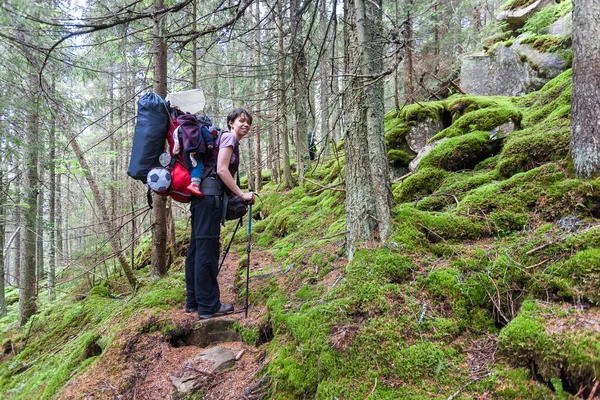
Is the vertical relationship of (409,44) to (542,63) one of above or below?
below

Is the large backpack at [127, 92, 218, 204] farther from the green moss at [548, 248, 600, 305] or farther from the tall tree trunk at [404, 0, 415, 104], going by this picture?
the green moss at [548, 248, 600, 305]

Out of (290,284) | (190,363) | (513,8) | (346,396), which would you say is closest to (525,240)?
(346,396)

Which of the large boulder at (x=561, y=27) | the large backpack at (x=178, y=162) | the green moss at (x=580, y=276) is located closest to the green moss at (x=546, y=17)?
the large boulder at (x=561, y=27)

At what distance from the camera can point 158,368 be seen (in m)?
3.01

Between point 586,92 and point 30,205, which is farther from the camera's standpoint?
point 30,205

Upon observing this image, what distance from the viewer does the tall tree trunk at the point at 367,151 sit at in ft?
9.97

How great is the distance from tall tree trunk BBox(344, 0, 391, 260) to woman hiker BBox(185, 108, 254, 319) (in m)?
1.22

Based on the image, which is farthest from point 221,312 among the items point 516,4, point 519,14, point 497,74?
point 516,4

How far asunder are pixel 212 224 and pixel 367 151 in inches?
74.4

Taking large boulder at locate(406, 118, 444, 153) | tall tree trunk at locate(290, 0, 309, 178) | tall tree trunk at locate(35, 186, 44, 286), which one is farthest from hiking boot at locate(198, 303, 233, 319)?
tall tree trunk at locate(35, 186, 44, 286)

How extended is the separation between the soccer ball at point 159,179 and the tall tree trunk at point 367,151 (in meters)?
1.89

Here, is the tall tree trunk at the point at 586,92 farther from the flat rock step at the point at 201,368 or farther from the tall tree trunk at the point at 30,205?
the tall tree trunk at the point at 30,205

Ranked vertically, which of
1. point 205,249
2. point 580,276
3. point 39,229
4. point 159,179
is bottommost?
point 580,276

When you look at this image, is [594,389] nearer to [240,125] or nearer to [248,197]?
[248,197]
